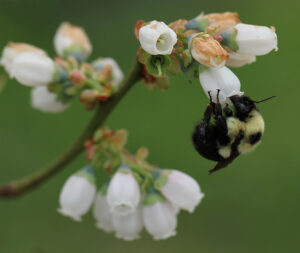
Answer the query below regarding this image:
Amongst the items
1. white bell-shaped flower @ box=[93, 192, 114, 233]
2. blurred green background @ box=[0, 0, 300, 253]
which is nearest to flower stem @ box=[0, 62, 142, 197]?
white bell-shaped flower @ box=[93, 192, 114, 233]

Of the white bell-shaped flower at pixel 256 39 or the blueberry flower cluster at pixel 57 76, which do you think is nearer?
the white bell-shaped flower at pixel 256 39

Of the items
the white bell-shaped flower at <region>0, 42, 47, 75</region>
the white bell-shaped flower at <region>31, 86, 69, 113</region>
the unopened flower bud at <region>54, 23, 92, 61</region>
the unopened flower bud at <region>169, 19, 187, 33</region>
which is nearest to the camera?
the unopened flower bud at <region>169, 19, 187, 33</region>

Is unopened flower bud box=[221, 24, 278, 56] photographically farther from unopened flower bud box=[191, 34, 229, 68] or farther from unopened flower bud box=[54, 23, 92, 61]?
unopened flower bud box=[54, 23, 92, 61]

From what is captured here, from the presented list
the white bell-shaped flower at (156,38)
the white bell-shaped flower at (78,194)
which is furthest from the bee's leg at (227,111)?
the white bell-shaped flower at (78,194)

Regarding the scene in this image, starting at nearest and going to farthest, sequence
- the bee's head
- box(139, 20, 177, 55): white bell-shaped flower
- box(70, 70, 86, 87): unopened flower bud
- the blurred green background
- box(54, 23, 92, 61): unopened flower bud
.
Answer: box(139, 20, 177, 55): white bell-shaped flower, the bee's head, box(70, 70, 86, 87): unopened flower bud, box(54, 23, 92, 61): unopened flower bud, the blurred green background

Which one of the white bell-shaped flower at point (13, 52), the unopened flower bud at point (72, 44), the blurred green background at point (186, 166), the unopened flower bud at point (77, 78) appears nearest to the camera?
the unopened flower bud at point (77, 78)

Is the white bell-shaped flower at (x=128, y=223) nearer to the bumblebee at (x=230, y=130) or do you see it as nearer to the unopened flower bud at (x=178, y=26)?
the bumblebee at (x=230, y=130)
